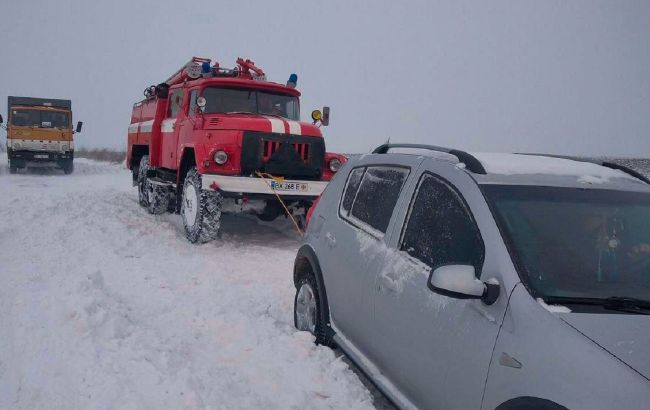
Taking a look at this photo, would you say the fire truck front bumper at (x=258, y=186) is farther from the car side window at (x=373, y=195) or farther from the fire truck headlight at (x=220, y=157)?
the car side window at (x=373, y=195)

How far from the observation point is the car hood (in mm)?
1754

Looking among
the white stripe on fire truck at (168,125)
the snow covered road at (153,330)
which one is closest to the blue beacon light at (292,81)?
the white stripe on fire truck at (168,125)

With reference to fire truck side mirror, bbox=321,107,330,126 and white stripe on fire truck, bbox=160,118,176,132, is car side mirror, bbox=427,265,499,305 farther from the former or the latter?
white stripe on fire truck, bbox=160,118,176,132

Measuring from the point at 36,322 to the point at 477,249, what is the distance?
12.5ft

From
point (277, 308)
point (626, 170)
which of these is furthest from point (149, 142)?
point (626, 170)

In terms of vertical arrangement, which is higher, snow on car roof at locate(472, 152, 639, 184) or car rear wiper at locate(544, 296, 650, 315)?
snow on car roof at locate(472, 152, 639, 184)

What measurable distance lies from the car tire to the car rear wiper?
2059 mm

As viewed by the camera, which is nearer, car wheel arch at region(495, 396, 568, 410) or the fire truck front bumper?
car wheel arch at region(495, 396, 568, 410)

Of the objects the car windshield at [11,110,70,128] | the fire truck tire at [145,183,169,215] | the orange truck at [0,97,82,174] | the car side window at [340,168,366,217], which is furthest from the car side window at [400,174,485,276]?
the car windshield at [11,110,70,128]

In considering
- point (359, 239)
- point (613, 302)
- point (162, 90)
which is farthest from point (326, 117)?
point (613, 302)

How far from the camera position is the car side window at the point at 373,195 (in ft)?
10.8

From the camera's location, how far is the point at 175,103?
1005 cm

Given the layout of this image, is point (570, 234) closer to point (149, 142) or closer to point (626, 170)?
point (626, 170)

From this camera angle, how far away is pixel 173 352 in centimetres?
387
